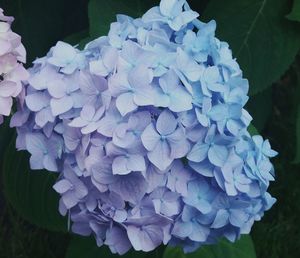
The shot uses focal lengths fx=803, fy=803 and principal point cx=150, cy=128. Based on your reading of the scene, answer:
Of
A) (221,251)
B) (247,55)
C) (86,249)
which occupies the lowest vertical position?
(86,249)

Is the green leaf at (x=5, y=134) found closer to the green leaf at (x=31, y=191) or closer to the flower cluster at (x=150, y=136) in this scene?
the green leaf at (x=31, y=191)

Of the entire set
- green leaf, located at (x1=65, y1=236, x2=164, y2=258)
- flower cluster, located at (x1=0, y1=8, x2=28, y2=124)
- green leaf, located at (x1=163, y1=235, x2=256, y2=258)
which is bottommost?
green leaf, located at (x1=65, y1=236, x2=164, y2=258)

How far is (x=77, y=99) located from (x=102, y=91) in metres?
0.04

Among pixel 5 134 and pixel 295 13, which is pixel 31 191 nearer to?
pixel 5 134

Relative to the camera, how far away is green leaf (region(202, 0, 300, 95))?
5.23ft

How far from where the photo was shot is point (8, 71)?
1.17 metres

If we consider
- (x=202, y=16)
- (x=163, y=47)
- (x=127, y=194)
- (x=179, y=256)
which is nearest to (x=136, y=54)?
(x=163, y=47)

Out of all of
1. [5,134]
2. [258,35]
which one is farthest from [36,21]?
[258,35]

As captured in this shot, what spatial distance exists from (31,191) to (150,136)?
63cm

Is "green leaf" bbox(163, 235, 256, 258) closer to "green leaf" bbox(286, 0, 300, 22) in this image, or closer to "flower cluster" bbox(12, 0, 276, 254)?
"flower cluster" bbox(12, 0, 276, 254)

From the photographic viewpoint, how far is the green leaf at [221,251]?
4.57 ft

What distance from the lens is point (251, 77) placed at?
1.60m

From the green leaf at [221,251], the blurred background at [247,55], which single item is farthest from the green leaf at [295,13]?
the green leaf at [221,251]

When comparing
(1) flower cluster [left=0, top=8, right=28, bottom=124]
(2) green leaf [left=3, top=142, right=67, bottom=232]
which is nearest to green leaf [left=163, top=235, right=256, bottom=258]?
(2) green leaf [left=3, top=142, right=67, bottom=232]
